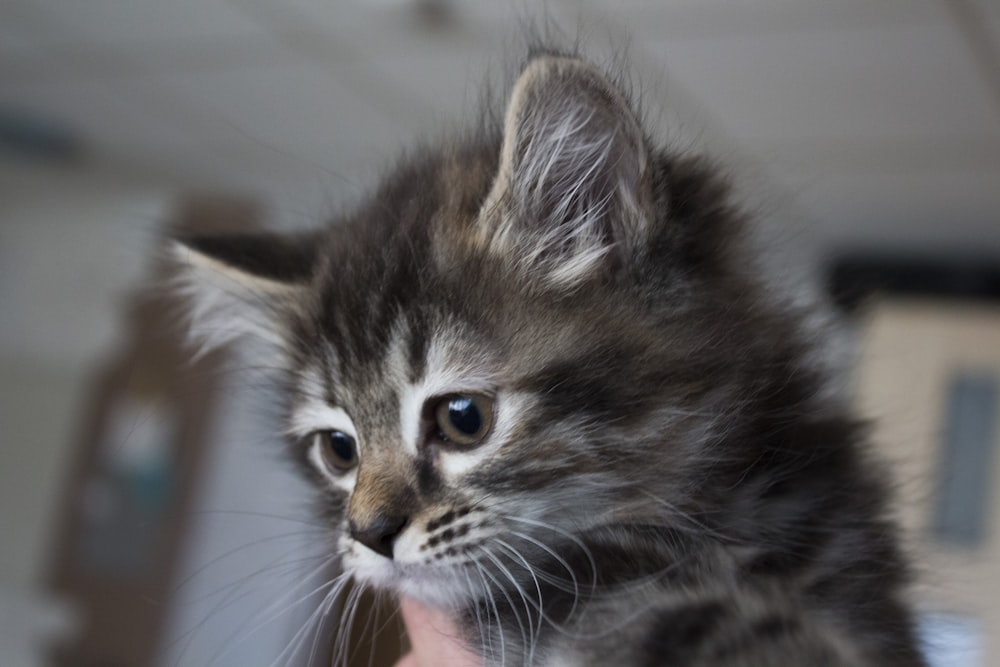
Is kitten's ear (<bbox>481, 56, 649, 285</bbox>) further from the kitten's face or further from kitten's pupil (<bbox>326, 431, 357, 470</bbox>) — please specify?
kitten's pupil (<bbox>326, 431, 357, 470</bbox>)

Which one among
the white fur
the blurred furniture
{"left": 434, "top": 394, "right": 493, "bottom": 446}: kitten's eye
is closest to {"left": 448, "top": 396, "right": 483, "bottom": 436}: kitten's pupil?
{"left": 434, "top": 394, "right": 493, "bottom": 446}: kitten's eye

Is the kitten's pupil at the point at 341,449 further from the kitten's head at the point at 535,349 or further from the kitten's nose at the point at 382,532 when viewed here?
the kitten's nose at the point at 382,532

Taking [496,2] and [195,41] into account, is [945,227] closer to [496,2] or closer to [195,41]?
[496,2]

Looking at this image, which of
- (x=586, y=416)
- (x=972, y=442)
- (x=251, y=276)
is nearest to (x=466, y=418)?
(x=586, y=416)

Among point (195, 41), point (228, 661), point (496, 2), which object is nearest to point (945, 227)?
point (496, 2)

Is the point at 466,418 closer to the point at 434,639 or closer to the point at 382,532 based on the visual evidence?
the point at 382,532
